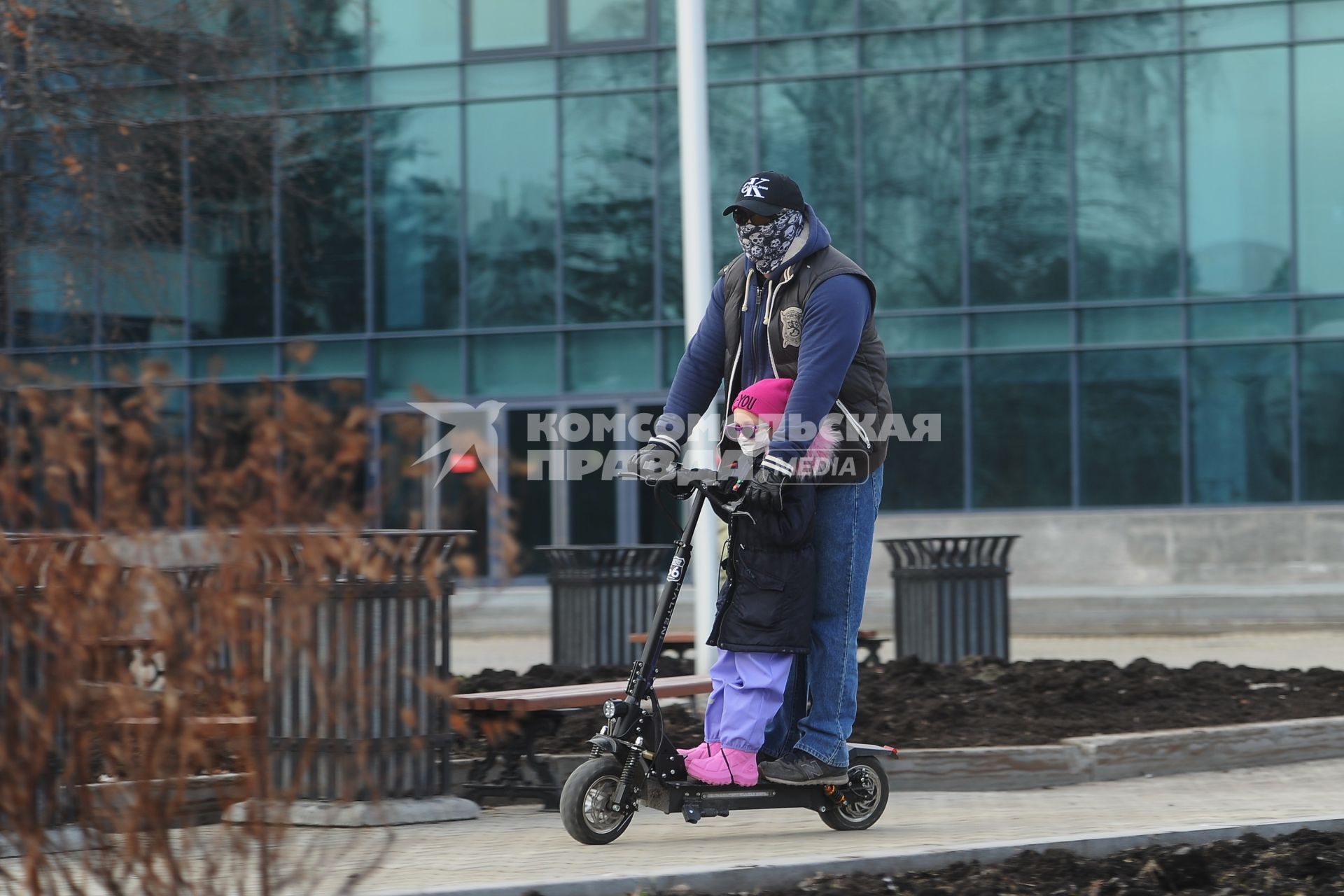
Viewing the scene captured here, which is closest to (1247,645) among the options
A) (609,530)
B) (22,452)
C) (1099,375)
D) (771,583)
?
(1099,375)

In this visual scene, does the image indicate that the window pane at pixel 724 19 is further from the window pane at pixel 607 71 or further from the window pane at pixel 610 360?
the window pane at pixel 610 360

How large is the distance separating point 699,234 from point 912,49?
53.4ft

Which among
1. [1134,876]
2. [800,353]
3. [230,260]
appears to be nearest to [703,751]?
[800,353]

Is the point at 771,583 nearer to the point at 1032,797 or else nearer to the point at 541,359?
the point at 1032,797

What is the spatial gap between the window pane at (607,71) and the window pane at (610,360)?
3435mm

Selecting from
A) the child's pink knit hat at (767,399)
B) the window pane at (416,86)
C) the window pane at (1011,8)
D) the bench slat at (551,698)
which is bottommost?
the bench slat at (551,698)

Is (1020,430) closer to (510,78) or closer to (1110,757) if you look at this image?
(510,78)

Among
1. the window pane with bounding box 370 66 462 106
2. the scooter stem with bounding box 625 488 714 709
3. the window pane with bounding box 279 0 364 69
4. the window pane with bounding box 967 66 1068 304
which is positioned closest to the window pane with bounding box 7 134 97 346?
the scooter stem with bounding box 625 488 714 709

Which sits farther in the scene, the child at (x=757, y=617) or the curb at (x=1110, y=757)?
the curb at (x=1110, y=757)

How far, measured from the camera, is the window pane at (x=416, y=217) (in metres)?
25.6

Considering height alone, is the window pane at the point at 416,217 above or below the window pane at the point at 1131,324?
above

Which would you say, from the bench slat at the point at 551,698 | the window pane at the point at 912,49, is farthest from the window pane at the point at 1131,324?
the bench slat at the point at 551,698

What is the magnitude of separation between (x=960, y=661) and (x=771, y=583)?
465 centimetres

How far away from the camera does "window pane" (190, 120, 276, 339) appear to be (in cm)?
1725
